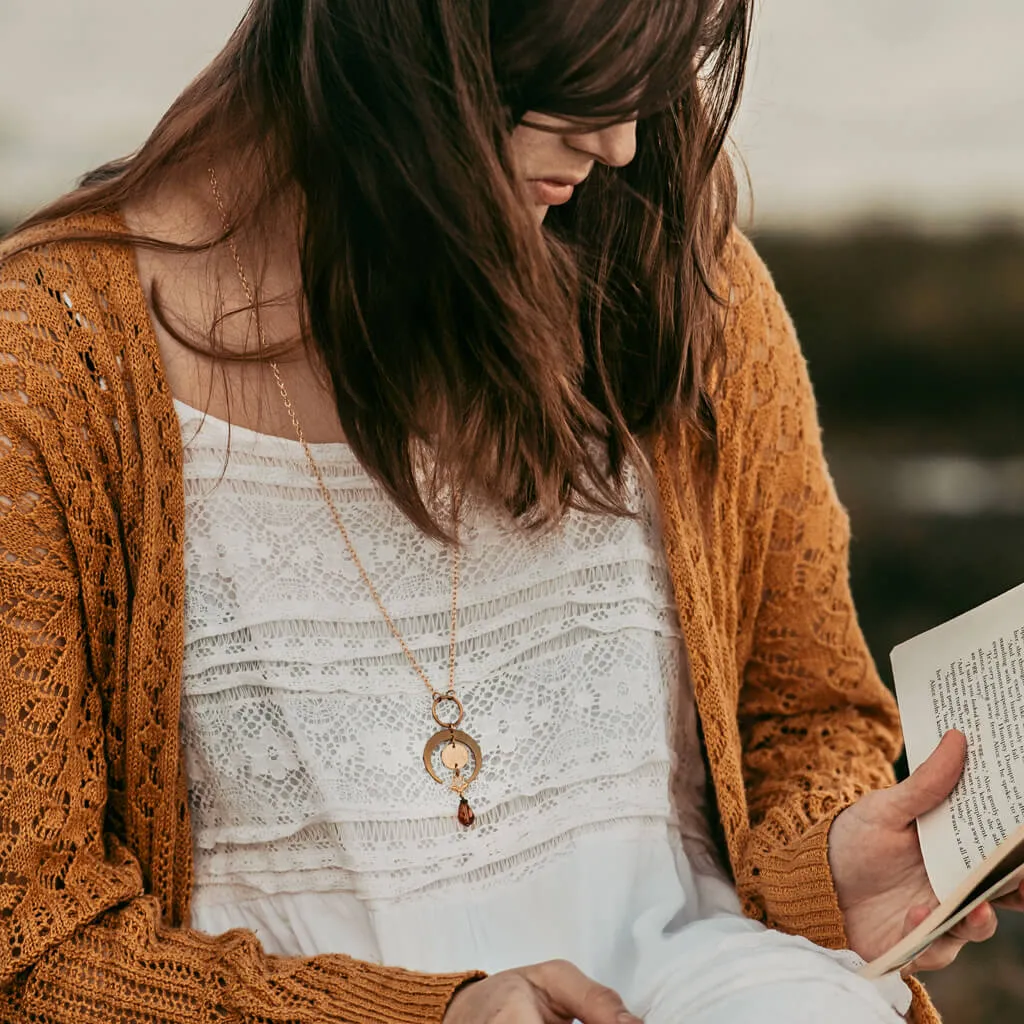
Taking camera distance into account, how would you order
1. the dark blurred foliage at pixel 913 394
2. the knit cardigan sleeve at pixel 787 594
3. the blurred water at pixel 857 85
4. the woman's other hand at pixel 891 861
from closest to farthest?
the woman's other hand at pixel 891 861, the knit cardigan sleeve at pixel 787 594, the dark blurred foliage at pixel 913 394, the blurred water at pixel 857 85

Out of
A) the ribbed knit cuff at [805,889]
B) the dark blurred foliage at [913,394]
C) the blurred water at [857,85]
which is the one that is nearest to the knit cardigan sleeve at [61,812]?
the ribbed knit cuff at [805,889]

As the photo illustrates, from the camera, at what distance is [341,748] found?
3.56 feet

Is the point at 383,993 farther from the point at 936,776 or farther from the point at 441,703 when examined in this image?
the point at 936,776

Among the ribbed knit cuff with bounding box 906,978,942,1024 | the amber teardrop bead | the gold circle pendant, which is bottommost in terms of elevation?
the ribbed knit cuff with bounding box 906,978,942,1024

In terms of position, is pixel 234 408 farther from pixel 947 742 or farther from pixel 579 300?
pixel 947 742

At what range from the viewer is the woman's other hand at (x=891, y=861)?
3.19 ft

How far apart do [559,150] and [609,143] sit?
4cm

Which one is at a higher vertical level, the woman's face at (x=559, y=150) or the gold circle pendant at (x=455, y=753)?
the woman's face at (x=559, y=150)

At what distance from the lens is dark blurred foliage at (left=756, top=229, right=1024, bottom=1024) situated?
2.22 m

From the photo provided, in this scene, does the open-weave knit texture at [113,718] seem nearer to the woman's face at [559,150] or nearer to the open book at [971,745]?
the open book at [971,745]

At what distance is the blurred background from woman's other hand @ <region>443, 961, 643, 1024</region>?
1.44 meters

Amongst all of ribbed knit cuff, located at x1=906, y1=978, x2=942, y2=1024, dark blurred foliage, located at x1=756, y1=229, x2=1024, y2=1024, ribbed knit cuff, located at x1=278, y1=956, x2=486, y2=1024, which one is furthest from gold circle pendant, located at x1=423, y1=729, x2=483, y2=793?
dark blurred foliage, located at x1=756, y1=229, x2=1024, y2=1024

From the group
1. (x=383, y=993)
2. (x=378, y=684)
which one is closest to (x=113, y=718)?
(x=378, y=684)

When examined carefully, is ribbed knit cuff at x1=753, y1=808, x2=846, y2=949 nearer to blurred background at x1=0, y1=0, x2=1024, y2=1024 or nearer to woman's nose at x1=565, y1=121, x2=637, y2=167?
woman's nose at x1=565, y1=121, x2=637, y2=167
